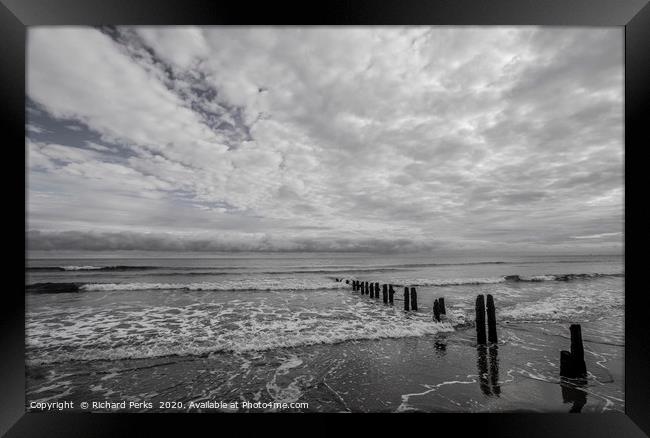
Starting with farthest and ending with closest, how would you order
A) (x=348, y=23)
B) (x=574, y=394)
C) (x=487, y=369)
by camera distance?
(x=487, y=369) → (x=574, y=394) → (x=348, y=23)

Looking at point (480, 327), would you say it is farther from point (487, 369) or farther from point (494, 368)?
point (487, 369)

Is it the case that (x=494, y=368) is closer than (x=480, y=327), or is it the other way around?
(x=494, y=368)

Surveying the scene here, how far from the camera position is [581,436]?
262cm

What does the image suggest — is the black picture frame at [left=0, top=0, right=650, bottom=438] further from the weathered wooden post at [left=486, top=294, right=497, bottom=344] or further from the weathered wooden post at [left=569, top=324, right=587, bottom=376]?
the weathered wooden post at [left=486, top=294, right=497, bottom=344]

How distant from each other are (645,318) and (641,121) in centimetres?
199

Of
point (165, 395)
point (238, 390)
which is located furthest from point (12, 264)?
point (238, 390)

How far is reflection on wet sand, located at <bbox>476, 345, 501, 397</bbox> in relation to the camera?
14.7 feet

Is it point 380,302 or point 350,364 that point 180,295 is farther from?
point 350,364

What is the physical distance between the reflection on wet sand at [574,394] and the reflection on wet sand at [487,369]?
0.97 meters

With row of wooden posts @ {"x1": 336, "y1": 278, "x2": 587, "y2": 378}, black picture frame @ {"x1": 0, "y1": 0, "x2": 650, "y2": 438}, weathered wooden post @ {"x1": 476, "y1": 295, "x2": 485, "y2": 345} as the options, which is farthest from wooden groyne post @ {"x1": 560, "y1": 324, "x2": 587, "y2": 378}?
black picture frame @ {"x1": 0, "y1": 0, "x2": 650, "y2": 438}

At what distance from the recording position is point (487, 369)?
17.2 feet

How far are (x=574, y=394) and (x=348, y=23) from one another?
263 inches

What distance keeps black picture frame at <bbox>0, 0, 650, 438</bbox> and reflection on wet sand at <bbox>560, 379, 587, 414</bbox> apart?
6.25ft

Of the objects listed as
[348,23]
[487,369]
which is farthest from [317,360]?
[348,23]
